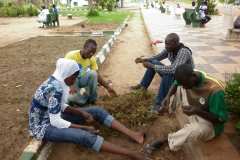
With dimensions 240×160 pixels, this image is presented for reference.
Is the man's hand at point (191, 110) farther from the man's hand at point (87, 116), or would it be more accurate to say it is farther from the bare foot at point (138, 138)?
the man's hand at point (87, 116)

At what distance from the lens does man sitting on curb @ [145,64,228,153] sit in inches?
155

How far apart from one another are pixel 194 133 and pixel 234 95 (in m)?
0.98

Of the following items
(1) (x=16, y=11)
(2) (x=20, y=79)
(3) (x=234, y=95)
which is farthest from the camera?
(1) (x=16, y=11)

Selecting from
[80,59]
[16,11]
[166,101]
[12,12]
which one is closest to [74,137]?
[166,101]

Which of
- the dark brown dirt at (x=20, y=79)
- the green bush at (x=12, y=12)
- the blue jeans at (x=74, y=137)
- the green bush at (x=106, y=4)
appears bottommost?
the green bush at (x=12, y=12)

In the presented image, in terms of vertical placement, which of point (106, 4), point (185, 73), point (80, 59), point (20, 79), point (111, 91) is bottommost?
point (106, 4)

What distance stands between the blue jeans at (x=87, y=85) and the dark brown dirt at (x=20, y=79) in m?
0.85

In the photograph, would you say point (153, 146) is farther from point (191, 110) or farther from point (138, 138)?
point (191, 110)

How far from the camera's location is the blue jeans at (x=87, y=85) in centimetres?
550

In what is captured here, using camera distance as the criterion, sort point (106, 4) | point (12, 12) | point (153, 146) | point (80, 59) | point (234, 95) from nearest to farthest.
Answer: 1. point (153, 146)
2. point (234, 95)
3. point (80, 59)
4. point (12, 12)
5. point (106, 4)

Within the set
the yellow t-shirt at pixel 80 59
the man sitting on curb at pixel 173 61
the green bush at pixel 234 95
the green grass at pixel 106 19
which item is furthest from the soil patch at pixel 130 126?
the green grass at pixel 106 19

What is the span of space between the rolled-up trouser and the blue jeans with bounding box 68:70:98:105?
5.74 feet

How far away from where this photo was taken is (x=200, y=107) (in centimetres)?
402

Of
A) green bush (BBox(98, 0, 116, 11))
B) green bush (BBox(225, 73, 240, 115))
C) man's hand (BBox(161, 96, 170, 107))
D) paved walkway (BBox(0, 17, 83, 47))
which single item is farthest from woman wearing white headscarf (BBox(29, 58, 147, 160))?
green bush (BBox(98, 0, 116, 11))
